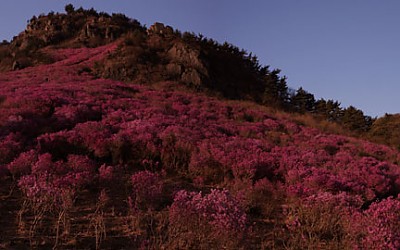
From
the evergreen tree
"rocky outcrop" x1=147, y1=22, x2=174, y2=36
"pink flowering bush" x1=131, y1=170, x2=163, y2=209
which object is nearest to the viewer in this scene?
"pink flowering bush" x1=131, y1=170, x2=163, y2=209

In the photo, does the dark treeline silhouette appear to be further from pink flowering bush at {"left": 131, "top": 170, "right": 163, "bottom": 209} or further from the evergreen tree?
pink flowering bush at {"left": 131, "top": 170, "right": 163, "bottom": 209}

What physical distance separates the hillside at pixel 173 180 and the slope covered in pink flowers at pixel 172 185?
1.1 inches

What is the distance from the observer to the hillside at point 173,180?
5211mm

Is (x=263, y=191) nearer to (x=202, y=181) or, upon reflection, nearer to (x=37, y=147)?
(x=202, y=181)

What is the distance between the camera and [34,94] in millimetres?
14070

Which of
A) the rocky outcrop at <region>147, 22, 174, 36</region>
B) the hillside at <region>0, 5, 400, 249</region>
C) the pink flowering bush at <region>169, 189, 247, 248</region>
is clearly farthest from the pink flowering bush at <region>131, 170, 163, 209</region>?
the rocky outcrop at <region>147, 22, 174, 36</region>

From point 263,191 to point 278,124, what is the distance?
31.9 feet

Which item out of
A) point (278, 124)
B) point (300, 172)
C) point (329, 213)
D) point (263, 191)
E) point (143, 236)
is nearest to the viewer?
point (143, 236)

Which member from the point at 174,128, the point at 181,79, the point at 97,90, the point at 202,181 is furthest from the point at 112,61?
the point at 202,181

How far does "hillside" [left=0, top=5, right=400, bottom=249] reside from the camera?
17.1ft

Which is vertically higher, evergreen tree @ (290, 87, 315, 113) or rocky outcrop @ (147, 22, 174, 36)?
rocky outcrop @ (147, 22, 174, 36)

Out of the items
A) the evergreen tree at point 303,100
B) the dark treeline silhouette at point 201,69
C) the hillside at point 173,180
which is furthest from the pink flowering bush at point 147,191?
the evergreen tree at point 303,100

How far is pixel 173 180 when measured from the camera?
27.8 feet

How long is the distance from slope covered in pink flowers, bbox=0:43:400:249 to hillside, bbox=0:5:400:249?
29 millimetres
